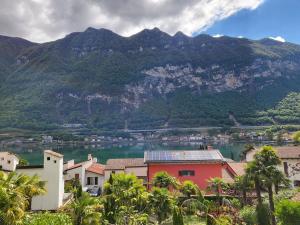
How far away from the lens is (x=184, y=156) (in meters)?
43.1

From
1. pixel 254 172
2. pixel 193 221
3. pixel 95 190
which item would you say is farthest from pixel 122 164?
pixel 254 172

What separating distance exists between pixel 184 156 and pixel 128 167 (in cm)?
1204

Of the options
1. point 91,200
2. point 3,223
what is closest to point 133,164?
point 91,200

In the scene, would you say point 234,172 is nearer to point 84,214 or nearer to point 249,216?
point 249,216

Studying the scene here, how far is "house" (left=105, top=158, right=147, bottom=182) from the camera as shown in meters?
49.8

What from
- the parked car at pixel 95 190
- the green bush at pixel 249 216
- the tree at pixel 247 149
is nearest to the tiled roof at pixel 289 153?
the tree at pixel 247 149

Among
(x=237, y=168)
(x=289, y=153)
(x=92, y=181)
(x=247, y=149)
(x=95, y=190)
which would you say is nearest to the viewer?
(x=289, y=153)

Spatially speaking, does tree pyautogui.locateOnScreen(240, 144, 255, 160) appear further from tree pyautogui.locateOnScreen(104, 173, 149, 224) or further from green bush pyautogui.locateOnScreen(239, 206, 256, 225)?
tree pyautogui.locateOnScreen(104, 173, 149, 224)

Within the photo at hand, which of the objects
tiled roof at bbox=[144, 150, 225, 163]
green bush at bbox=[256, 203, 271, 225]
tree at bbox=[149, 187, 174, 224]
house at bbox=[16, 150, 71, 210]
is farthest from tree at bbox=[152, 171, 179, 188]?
house at bbox=[16, 150, 71, 210]

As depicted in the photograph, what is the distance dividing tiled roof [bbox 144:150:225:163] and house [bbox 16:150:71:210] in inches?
481

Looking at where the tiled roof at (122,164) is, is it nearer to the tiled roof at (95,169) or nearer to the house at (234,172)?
the tiled roof at (95,169)

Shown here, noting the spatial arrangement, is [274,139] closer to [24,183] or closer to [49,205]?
[49,205]

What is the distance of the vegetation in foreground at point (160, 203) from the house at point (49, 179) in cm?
382

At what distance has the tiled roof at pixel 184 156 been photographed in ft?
138
